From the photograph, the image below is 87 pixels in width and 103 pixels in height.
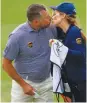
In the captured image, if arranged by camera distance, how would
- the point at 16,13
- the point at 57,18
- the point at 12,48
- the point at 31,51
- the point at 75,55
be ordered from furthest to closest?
the point at 16,13, the point at 31,51, the point at 12,48, the point at 57,18, the point at 75,55

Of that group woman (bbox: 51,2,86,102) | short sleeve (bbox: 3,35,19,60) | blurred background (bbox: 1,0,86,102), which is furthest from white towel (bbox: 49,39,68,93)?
blurred background (bbox: 1,0,86,102)

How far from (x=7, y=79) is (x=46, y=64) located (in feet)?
11.4

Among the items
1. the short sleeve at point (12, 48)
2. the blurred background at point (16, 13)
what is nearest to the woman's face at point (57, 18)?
the short sleeve at point (12, 48)

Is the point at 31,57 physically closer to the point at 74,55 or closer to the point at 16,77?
the point at 16,77

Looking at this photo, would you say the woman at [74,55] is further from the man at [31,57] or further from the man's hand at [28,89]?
the man's hand at [28,89]

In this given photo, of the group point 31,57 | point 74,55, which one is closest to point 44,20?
point 31,57

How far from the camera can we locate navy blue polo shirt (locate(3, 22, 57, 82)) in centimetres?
554

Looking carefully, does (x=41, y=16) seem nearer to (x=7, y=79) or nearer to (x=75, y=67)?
(x=75, y=67)

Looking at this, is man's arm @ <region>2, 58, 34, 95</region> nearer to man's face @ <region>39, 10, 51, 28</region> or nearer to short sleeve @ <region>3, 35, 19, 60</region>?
short sleeve @ <region>3, 35, 19, 60</region>

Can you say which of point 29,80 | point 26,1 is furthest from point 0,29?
point 29,80

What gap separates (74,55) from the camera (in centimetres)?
501

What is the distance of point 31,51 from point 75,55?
78 centimetres

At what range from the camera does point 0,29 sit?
43.8ft

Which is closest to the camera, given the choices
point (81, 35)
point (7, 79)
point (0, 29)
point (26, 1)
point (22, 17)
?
point (81, 35)
